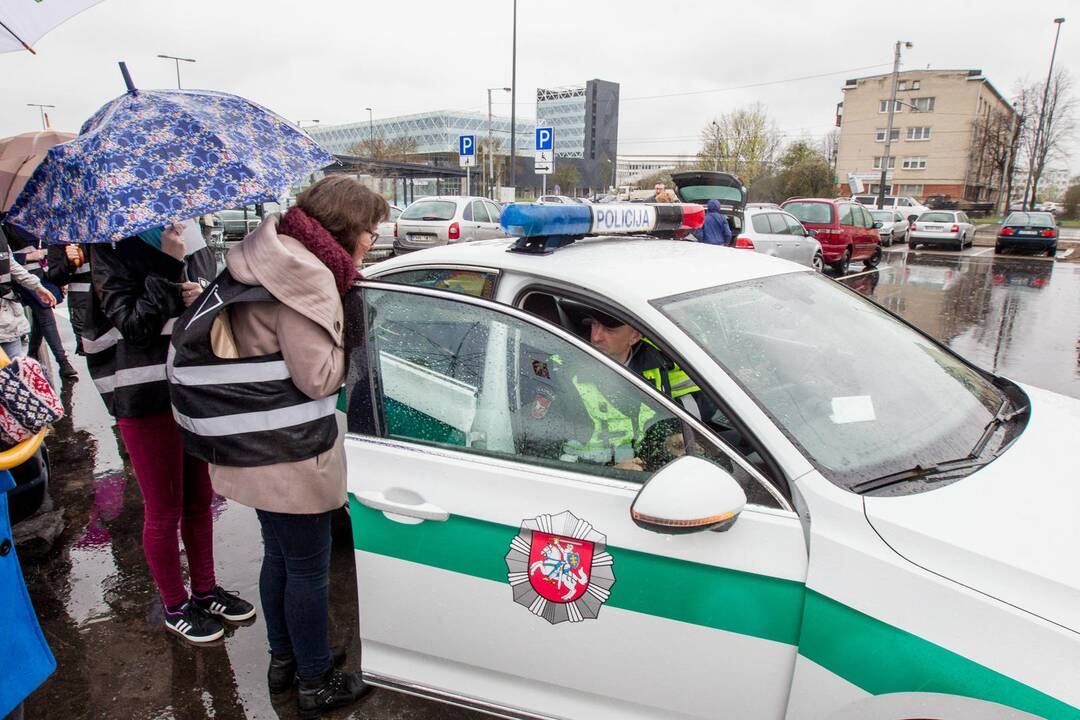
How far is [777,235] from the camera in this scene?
39.0 feet

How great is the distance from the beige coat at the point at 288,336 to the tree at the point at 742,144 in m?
48.2

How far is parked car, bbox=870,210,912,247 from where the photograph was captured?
25.1m

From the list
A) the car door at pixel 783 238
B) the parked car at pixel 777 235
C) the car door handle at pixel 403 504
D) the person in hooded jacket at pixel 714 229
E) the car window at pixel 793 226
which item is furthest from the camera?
the car window at pixel 793 226

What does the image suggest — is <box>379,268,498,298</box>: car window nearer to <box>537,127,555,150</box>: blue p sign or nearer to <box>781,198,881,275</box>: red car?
<box>781,198,881,275</box>: red car

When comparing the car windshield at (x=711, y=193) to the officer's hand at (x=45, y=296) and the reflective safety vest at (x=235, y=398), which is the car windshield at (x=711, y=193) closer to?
the officer's hand at (x=45, y=296)

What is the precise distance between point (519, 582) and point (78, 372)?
22.8ft

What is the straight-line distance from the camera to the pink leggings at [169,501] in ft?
8.20

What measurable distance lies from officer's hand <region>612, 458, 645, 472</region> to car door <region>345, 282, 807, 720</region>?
0.02 m

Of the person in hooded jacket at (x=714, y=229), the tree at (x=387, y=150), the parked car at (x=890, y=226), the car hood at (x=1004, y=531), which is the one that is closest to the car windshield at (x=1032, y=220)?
the parked car at (x=890, y=226)

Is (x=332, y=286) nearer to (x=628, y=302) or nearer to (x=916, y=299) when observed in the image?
(x=628, y=302)

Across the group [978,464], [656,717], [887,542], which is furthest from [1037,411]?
[656,717]

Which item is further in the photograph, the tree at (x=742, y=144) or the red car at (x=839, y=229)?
the tree at (x=742, y=144)

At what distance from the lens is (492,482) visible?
6.04 feet

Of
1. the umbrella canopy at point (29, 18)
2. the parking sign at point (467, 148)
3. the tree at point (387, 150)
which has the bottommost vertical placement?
the umbrella canopy at point (29, 18)
